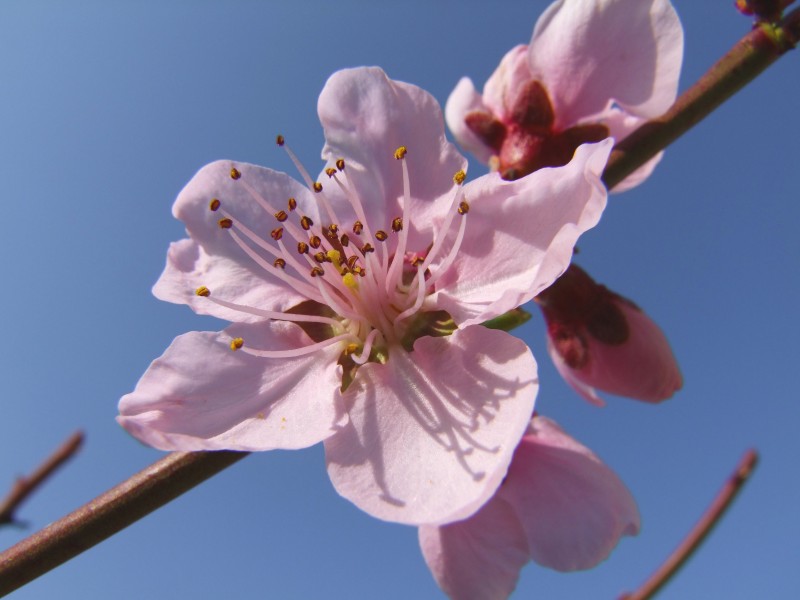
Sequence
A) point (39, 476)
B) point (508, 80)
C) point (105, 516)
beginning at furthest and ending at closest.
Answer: point (39, 476), point (508, 80), point (105, 516)

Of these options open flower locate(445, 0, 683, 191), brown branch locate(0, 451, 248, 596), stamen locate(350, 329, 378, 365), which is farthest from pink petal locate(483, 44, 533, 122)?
brown branch locate(0, 451, 248, 596)

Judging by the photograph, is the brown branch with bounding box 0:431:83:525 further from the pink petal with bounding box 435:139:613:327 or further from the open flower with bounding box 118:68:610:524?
the pink petal with bounding box 435:139:613:327

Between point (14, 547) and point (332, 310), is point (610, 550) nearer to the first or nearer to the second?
point (332, 310)

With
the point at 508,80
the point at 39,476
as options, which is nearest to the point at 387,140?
the point at 508,80

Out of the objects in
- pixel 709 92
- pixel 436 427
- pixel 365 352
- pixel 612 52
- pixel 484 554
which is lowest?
pixel 484 554

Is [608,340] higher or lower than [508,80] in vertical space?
lower

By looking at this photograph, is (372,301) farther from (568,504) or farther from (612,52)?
(612,52)

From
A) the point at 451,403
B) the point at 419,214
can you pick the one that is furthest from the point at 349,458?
the point at 419,214
